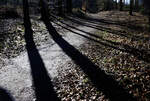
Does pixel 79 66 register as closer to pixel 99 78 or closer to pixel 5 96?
pixel 99 78

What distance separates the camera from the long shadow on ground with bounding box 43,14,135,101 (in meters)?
5.69

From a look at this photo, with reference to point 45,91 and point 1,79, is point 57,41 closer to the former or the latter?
point 1,79

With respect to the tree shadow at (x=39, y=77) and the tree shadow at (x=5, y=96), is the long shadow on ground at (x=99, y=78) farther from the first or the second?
the tree shadow at (x=5, y=96)

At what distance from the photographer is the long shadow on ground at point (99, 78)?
224 inches

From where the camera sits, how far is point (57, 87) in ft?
21.8

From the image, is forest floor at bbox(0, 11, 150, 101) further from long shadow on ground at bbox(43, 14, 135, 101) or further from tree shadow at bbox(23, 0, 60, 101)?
tree shadow at bbox(23, 0, 60, 101)

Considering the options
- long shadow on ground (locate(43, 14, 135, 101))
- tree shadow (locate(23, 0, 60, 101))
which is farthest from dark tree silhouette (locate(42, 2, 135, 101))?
tree shadow (locate(23, 0, 60, 101))

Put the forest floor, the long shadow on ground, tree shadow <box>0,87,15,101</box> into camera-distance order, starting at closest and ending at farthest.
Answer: the long shadow on ground
tree shadow <box>0,87,15,101</box>
the forest floor

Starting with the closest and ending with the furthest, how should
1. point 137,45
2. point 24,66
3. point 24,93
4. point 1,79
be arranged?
point 24,93, point 1,79, point 24,66, point 137,45

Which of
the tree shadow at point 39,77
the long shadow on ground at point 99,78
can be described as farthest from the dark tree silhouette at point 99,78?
the tree shadow at point 39,77

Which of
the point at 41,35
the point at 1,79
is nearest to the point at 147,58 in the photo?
the point at 1,79

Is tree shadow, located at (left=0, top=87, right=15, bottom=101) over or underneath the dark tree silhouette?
underneath

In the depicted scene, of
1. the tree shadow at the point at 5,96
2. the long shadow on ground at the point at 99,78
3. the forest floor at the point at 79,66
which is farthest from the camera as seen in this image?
the forest floor at the point at 79,66

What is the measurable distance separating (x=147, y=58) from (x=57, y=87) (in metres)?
4.55
